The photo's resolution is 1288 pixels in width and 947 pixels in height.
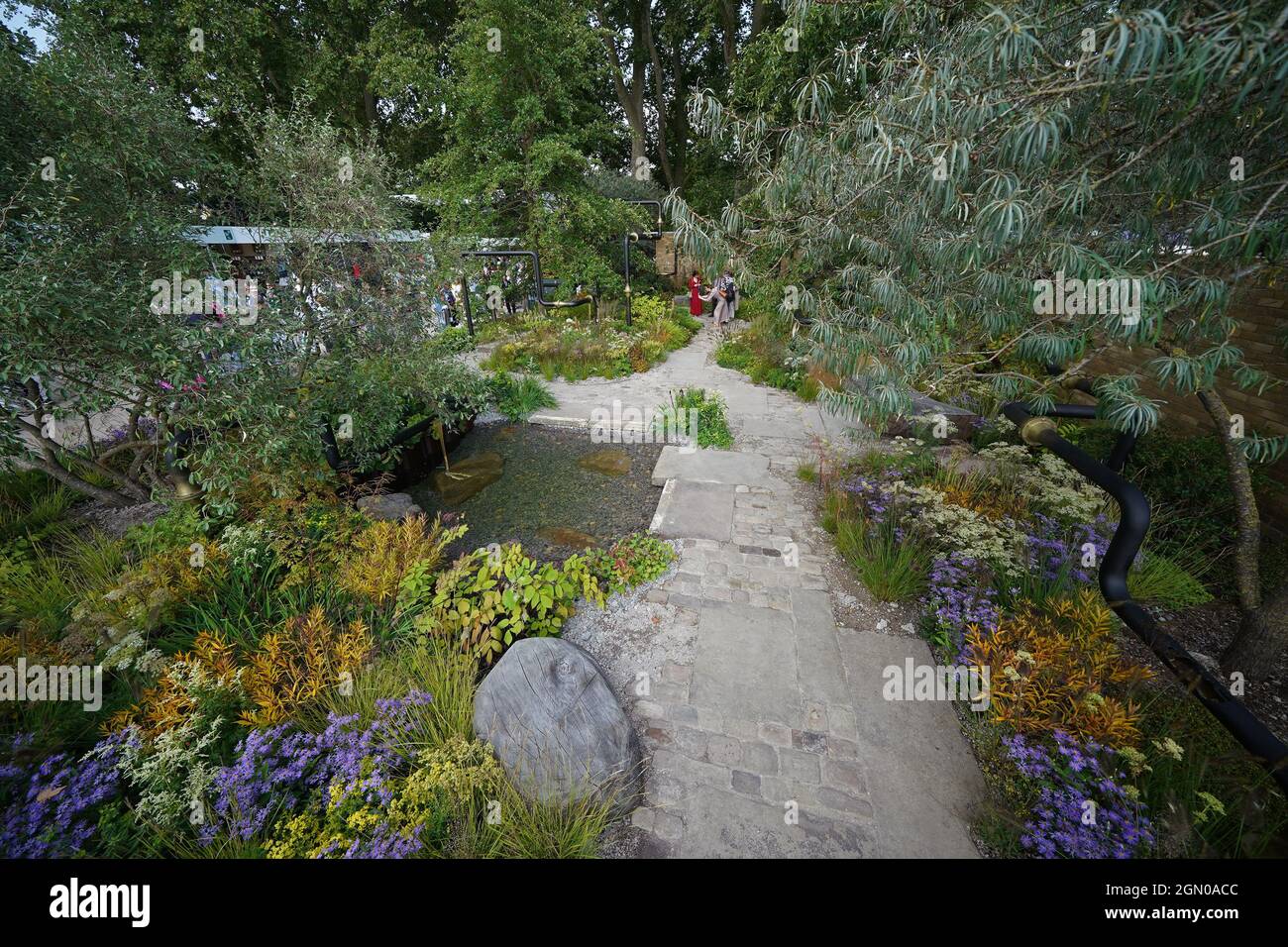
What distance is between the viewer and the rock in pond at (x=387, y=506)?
14.2ft

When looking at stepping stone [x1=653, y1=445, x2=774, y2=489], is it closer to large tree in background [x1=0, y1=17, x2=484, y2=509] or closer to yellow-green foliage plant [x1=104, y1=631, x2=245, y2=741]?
large tree in background [x1=0, y1=17, x2=484, y2=509]

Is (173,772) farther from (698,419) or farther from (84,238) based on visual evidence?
(698,419)

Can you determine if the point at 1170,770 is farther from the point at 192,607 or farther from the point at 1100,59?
the point at 192,607

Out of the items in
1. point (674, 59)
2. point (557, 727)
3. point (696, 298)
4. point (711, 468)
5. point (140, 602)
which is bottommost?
point (557, 727)

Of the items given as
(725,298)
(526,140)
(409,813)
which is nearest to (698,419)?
(409,813)

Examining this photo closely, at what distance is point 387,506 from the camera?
14.7 feet

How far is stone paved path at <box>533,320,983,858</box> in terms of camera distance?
2293 millimetres

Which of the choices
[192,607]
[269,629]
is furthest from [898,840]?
[192,607]

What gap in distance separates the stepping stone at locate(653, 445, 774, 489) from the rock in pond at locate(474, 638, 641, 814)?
10.1 feet

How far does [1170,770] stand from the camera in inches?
87.1

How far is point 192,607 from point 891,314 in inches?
194

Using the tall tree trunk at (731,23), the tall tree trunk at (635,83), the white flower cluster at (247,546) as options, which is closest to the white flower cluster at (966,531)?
the white flower cluster at (247,546)

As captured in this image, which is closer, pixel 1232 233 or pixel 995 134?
pixel 1232 233

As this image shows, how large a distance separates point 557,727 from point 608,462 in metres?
3.87
